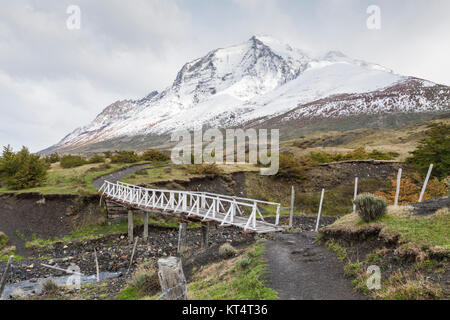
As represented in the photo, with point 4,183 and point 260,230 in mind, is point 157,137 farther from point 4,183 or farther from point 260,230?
point 260,230

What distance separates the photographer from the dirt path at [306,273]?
643 cm

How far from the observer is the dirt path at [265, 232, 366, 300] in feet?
21.1

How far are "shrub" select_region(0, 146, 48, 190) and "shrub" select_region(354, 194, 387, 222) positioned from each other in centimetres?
2682

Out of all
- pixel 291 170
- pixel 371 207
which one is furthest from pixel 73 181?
pixel 371 207

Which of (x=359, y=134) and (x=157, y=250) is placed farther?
(x=359, y=134)

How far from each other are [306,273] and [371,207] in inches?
149

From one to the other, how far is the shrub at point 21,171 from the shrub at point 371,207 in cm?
2682

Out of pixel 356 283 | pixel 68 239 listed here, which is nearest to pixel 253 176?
pixel 68 239

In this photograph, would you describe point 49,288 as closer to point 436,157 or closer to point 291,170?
point 291,170

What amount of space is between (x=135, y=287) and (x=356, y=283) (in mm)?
8169

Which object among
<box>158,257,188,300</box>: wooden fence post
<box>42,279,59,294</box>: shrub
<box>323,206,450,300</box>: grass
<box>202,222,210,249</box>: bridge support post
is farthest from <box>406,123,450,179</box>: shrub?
<box>42,279,59,294</box>: shrub

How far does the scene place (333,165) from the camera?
1298 inches
